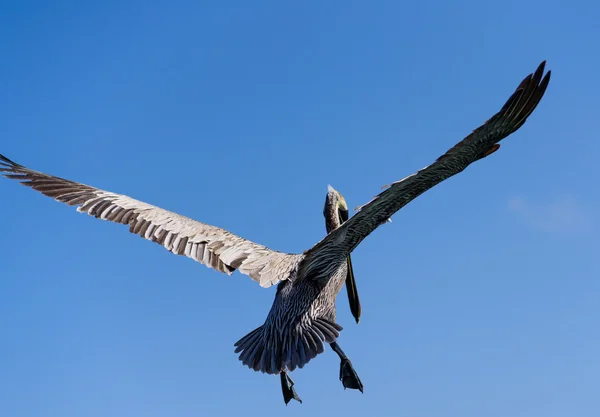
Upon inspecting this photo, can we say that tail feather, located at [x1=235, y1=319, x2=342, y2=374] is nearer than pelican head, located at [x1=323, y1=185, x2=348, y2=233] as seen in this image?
Yes

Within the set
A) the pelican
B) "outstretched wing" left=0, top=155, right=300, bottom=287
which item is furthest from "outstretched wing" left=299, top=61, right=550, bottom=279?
"outstretched wing" left=0, top=155, right=300, bottom=287

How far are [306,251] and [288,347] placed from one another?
0.81 metres

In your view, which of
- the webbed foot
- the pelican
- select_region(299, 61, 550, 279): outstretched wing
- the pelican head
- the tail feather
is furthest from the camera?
the pelican head

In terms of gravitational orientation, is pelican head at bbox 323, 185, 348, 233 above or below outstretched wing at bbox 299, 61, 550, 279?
above

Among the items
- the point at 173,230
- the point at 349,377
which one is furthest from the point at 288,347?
the point at 173,230

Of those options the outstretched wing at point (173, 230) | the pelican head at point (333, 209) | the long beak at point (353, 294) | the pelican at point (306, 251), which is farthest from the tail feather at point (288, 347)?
the pelican head at point (333, 209)

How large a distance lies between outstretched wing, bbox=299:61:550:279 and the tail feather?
25.9 inches

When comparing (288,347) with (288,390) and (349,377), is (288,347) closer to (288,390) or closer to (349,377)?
(288,390)

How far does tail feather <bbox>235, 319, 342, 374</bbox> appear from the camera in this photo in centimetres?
562

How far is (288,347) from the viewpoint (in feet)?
18.8

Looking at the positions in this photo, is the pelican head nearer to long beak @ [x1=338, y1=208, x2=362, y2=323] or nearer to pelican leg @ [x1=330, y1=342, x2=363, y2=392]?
long beak @ [x1=338, y1=208, x2=362, y2=323]

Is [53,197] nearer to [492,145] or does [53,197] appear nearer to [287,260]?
[287,260]

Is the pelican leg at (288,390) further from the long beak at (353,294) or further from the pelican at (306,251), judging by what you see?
the long beak at (353,294)

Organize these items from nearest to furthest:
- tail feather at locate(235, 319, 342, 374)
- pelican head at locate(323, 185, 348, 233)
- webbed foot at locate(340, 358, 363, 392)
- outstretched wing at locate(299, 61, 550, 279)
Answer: outstretched wing at locate(299, 61, 550, 279)
tail feather at locate(235, 319, 342, 374)
webbed foot at locate(340, 358, 363, 392)
pelican head at locate(323, 185, 348, 233)
